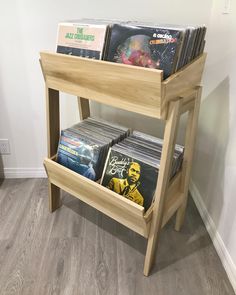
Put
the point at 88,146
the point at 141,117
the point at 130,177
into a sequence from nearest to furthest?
the point at 130,177
the point at 88,146
the point at 141,117

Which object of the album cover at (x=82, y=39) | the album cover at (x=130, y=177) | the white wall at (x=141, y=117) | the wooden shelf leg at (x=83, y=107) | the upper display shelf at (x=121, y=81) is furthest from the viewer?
the wooden shelf leg at (x=83, y=107)

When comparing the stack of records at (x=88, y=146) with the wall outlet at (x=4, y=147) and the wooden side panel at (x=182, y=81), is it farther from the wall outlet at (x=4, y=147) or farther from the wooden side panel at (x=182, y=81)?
the wall outlet at (x=4, y=147)

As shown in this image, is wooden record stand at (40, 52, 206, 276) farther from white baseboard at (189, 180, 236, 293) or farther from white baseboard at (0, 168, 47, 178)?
white baseboard at (0, 168, 47, 178)

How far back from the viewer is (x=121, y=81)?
830 millimetres

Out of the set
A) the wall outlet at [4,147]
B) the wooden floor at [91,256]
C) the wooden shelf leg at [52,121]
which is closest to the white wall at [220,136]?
the wooden floor at [91,256]

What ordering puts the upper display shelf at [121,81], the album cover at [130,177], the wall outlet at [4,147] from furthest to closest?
the wall outlet at [4,147] < the album cover at [130,177] < the upper display shelf at [121,81]

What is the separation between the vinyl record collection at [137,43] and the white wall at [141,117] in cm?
33

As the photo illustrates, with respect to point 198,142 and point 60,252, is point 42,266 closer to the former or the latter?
point 60,252

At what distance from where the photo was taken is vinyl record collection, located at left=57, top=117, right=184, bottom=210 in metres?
1.02

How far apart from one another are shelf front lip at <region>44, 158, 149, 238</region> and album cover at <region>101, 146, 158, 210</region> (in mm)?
54

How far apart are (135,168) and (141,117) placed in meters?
0.55

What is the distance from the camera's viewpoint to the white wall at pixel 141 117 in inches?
44.7

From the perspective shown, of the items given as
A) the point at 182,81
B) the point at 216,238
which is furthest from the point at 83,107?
the point at 216,238

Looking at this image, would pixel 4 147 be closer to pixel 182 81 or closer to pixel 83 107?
pixel 83 107
